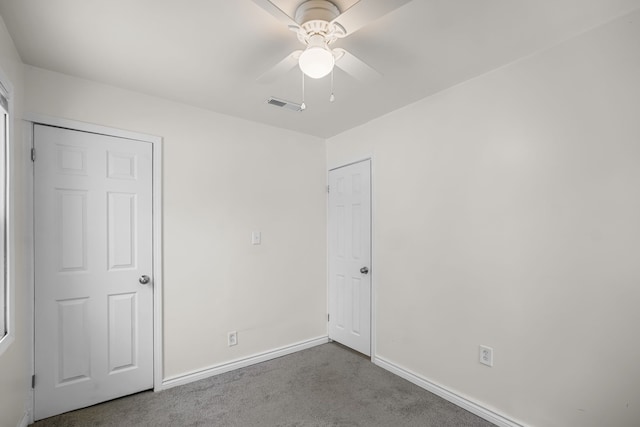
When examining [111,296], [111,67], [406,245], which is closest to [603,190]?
[406,245]

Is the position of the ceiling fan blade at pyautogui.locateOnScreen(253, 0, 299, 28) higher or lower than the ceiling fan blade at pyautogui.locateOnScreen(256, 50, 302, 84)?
higher

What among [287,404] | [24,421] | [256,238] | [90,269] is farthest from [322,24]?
[24,421]

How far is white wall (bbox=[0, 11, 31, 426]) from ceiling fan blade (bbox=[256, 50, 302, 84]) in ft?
4.55

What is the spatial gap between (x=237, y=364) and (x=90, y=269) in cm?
149

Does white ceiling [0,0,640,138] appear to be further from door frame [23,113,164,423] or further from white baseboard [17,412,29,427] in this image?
white baseboard [17,412,29,427]

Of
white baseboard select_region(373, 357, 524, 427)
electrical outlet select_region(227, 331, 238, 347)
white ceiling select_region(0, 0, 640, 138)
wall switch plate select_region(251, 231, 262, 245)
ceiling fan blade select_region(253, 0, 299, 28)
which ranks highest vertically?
white ceiling select_region(0, 0, 640, 138)

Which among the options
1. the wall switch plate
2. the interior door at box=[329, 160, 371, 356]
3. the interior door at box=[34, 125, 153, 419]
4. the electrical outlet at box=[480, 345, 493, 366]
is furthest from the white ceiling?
the electrical outlet at box=[480, 345, 493, 366]

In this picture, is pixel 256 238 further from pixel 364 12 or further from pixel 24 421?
pixel 364 12

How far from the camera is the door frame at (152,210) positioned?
6.47 feet

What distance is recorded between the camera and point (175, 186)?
255 centimetres

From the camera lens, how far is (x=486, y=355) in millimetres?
2068

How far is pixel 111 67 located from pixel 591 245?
3.15 m

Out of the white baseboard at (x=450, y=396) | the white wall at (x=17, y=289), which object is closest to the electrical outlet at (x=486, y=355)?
the white baseboard at (x=450, y=396)

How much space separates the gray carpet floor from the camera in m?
2.04
